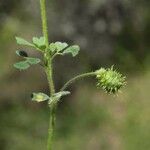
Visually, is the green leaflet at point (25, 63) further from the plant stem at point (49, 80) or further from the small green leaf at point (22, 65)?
the plant stem at point (49, 80)

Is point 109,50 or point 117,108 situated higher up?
point 109,50

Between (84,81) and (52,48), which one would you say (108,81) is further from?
(84,81)

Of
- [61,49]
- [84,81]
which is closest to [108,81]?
[61,49]

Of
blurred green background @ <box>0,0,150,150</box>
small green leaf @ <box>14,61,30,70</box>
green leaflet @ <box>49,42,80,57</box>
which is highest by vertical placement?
blurred green background @ <box>0,0,150,150</box>

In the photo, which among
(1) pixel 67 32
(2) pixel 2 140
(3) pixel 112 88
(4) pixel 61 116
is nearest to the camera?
(3) pixel 112 88

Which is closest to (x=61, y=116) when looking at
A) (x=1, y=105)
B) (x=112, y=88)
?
(x=1, y=105)

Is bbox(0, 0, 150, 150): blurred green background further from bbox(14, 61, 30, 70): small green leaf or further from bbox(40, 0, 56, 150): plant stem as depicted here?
bbox(40, 0, 56, 150): plant stem

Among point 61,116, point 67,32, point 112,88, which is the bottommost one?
point 112,88

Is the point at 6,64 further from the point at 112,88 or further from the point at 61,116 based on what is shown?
the point at 112,88

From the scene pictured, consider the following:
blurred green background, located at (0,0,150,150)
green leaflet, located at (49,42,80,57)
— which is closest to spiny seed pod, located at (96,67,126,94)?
green leaflet, located at (49,42,80,57)
